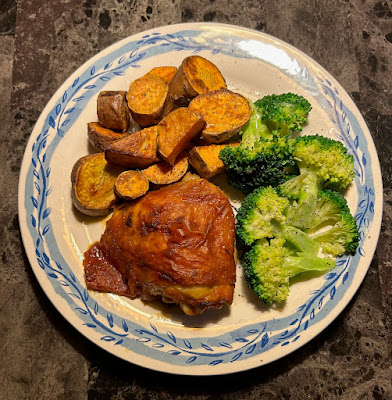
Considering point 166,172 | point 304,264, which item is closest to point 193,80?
point 166,172

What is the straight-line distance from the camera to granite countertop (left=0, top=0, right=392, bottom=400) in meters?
3.30

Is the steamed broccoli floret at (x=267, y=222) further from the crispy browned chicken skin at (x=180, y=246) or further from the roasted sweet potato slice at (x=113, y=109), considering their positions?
the roasted sweet potato slice at (x=113, y=109)

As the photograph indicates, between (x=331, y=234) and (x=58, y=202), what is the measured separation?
2033 millimetres

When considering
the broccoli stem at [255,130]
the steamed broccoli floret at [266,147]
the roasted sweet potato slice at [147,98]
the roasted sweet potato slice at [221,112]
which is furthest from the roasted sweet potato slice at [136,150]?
the broccoli stem at [255,130]

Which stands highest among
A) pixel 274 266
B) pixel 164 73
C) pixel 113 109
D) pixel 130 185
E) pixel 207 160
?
pixel 164 73

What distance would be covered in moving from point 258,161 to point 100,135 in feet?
3.78

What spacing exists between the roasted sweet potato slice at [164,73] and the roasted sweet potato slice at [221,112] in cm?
40

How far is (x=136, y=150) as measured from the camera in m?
2.91

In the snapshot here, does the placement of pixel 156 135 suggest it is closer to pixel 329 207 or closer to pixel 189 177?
pixel 189 177

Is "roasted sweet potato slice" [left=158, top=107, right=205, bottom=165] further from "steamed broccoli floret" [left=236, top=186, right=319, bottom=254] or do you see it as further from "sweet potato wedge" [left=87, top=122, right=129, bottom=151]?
"steamed broccoli floret" [left=236, top=186, right=319, bottom=254]

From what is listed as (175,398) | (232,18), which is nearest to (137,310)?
(175,398)

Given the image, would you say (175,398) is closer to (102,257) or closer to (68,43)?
(102,257)

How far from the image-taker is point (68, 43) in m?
3.75

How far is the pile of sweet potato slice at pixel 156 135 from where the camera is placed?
9.53 ft
